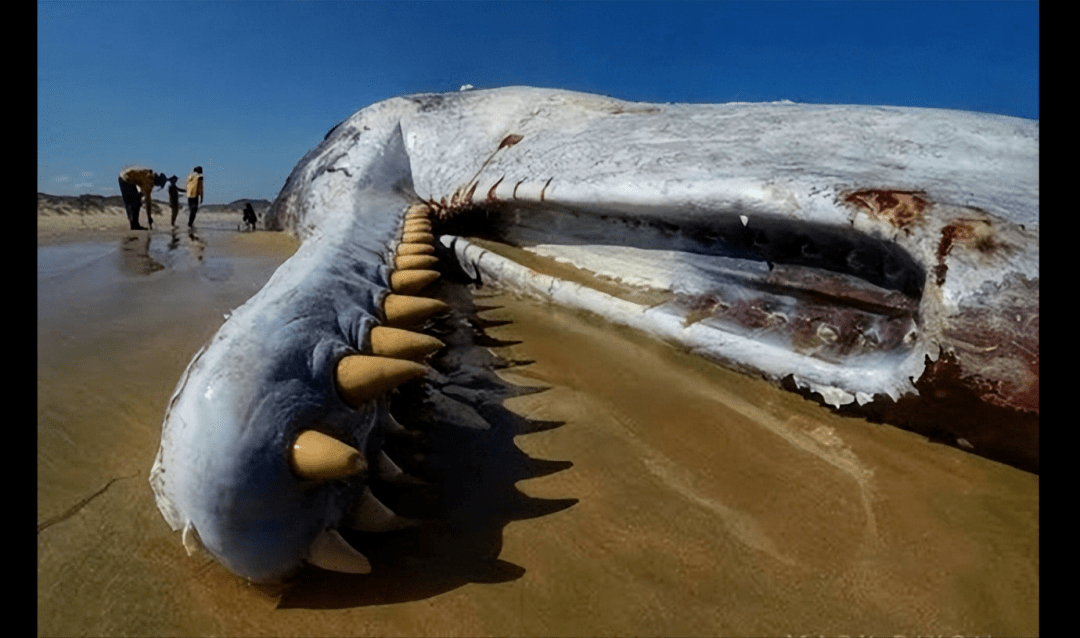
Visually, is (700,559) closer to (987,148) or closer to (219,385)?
(219,385)

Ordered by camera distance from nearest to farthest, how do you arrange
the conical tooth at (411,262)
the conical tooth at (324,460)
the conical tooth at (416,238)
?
the conical tooth at (324,460)
the conical tooth at (411,262)
the conical tooth at (416,238)

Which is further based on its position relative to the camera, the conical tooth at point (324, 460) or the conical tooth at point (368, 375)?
the conical tooth at point (368, 375)

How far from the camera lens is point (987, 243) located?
48.6 inches

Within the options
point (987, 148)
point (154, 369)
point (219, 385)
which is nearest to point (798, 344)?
point (987, 148)

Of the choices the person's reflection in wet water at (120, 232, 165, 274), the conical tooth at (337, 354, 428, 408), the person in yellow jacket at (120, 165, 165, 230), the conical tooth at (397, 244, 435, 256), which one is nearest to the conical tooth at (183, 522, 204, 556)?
the conical tooth at (337, 354, 428, 408)

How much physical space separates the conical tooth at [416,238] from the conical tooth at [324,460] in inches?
56.6

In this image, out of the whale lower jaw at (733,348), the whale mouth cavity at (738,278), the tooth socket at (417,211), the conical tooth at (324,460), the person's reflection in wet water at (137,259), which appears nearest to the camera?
the conical tooth at (324,460)

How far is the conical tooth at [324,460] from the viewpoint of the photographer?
2.74ft

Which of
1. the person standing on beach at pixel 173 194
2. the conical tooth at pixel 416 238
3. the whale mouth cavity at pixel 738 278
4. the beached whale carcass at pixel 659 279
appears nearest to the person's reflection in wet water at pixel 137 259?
the beached whale carcass at pixel 659 279

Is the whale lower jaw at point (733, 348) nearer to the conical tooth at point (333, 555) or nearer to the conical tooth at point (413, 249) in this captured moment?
the conical tooth at point (413, 249)

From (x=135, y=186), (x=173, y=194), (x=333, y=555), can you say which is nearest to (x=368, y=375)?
(x=333, y=555)

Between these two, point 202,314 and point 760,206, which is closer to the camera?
point 760,206

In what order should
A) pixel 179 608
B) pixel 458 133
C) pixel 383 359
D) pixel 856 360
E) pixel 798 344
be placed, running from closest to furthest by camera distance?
pixel 179 608 < pixel 383 359 < pixel 856 360 < pixel 798 344 < pixel 458 133

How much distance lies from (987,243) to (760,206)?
511mm
